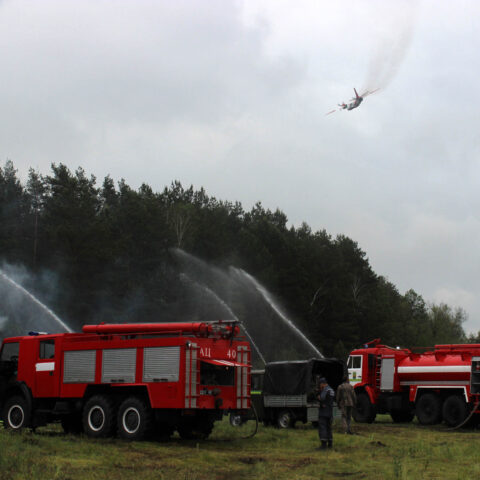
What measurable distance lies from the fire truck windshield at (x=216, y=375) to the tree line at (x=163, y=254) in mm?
37985

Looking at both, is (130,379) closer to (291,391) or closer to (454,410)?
(291,391)

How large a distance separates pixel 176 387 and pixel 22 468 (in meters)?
5.95

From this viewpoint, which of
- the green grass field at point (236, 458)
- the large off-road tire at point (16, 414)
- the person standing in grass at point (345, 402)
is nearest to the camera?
the green grass field at point (236, 458)

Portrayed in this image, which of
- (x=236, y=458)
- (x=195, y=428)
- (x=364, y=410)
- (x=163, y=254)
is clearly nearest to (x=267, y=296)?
(x=163, y=254)

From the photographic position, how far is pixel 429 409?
30500mm

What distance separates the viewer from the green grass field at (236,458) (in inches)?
571

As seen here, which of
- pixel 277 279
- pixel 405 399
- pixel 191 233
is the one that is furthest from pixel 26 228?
pixel 405 399

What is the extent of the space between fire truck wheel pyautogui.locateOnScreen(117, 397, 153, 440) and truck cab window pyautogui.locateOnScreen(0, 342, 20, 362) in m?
4.79

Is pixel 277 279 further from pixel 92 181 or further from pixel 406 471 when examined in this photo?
pixel 406 471

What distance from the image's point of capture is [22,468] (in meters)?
14.0

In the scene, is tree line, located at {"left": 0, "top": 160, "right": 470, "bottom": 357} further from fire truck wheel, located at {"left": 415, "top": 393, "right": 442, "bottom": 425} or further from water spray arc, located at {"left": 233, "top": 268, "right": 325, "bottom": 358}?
fire truck wheel, located at {"left": 415, "top": 393, "right": 442, "bottom": 425}

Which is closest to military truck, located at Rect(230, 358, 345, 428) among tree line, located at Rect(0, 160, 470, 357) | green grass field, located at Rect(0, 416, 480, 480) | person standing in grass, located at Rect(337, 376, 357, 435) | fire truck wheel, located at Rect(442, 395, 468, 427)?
person standing in grass, located at Rect(337, 376, 357, 435)

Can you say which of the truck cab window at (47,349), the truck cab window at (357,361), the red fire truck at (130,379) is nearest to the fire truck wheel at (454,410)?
the truck cab window at (357,361)

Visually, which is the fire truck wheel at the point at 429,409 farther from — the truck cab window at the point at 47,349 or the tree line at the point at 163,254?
the tree line at the point at 163,254
